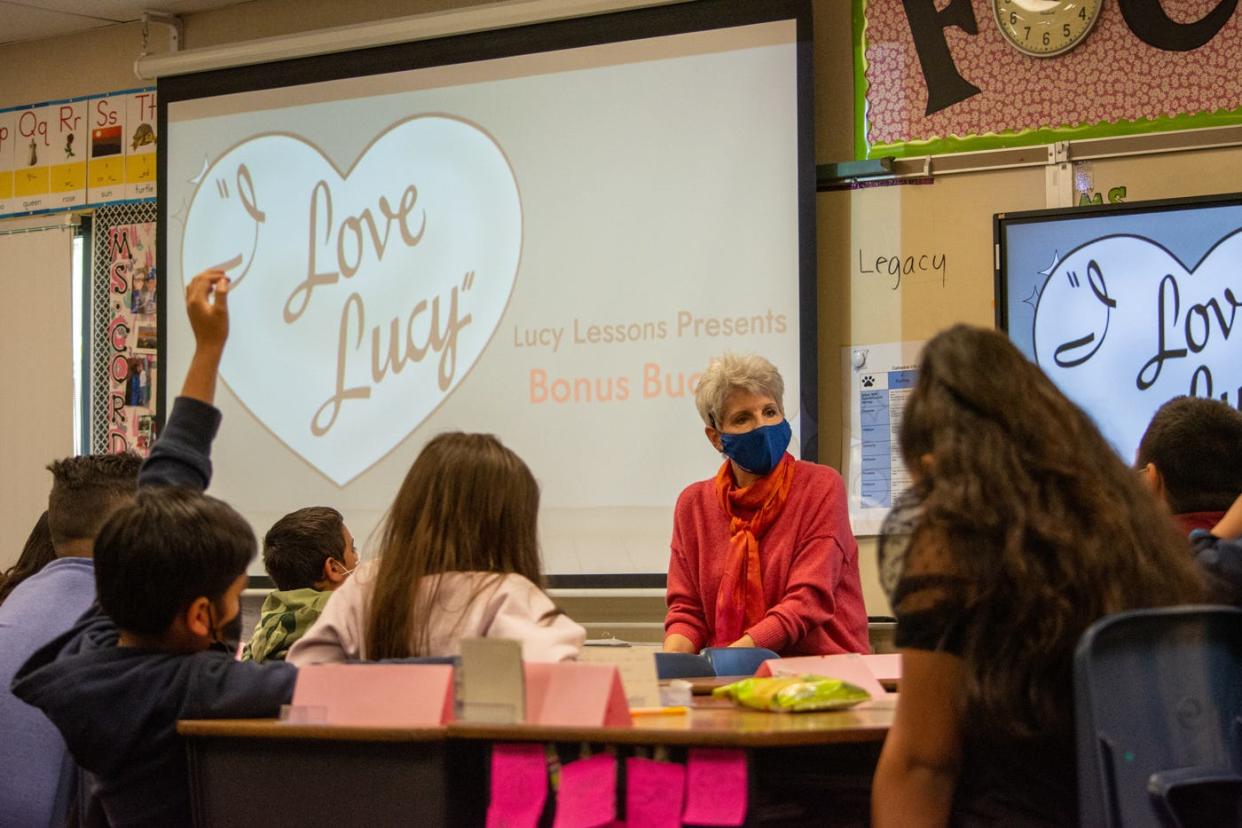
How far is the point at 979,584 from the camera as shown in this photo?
1.42m

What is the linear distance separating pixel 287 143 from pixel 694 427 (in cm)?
180

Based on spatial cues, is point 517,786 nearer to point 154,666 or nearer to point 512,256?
point 154,666

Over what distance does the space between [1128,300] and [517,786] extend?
8.18ft

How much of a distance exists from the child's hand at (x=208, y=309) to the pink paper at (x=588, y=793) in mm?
753

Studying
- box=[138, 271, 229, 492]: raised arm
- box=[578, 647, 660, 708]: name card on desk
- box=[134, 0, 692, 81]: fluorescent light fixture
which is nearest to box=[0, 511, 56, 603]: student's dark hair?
box=[138, 271, 229, 492]: raised arm

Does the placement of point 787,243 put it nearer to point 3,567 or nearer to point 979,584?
point 979,584

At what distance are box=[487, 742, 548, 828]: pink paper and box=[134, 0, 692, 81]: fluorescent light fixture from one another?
9.58ft

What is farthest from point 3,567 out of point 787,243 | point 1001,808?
point 1001,808

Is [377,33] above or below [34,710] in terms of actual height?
above

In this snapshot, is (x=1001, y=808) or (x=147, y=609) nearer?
(x=1001, y=808)

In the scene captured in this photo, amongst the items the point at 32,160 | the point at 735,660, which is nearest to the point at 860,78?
the point at 735,660

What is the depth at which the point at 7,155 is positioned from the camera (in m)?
5.26

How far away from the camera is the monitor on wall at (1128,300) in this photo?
11.1 ft

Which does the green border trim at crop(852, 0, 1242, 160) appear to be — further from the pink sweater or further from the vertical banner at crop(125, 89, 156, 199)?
the vertical banner at crop(125, 89, 156, 199)
